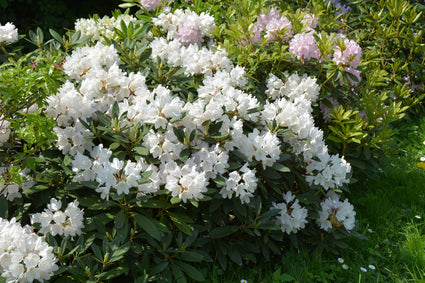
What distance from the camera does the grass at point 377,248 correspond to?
9.27 feet

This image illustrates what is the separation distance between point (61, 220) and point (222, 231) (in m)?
0.85

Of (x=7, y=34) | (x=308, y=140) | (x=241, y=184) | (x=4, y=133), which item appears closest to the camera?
(x=241, y=184)

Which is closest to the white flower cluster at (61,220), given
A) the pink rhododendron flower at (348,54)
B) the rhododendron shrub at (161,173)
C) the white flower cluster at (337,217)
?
the rhododendron shrub at (161,173)

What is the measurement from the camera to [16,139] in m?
2.62

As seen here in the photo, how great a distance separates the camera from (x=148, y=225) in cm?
239

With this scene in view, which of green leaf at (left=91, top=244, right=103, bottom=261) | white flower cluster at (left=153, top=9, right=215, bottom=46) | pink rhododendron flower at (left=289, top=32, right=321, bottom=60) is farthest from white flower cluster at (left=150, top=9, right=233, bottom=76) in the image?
green leaf at (left=91, top=244, right=103, bottom=261)

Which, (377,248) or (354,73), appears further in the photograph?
(354,73)

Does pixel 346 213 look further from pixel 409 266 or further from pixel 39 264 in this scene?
pixel 39 264

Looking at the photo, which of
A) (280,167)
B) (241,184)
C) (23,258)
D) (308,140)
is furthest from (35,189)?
(308,140)

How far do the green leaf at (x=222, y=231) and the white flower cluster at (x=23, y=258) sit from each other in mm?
841

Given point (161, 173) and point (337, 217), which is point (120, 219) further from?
point (337, 217)

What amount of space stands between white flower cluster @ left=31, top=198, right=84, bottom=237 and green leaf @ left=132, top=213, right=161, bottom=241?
29cm

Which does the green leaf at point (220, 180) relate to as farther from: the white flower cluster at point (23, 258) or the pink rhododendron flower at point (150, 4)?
the pink rhododendron flower at point (150, 4)

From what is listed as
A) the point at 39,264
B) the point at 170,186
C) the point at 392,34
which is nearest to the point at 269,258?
the point at 170,186
